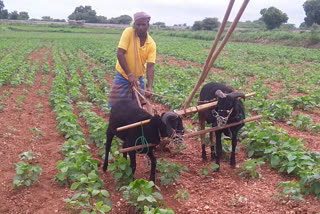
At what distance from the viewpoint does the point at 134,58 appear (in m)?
5.89

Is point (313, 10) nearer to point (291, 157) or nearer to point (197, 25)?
point (197, 25)

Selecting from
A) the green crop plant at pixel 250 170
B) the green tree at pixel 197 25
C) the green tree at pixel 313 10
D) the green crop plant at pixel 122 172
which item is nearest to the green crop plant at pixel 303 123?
the green crop plant at pixel 250 170

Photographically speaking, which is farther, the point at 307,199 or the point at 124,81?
the point at 124,81

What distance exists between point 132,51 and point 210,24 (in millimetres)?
71573

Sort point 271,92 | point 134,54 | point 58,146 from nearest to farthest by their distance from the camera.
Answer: point 134,54
point 58,146
point 271,92

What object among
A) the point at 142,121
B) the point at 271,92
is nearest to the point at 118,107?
the point at 142,121

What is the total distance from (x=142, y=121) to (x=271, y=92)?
8657mm

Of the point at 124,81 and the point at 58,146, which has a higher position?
the point at 124,81

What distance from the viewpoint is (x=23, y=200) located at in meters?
4.55

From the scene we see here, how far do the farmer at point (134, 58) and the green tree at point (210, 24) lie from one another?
70423mm

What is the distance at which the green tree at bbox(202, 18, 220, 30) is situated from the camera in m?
73.8

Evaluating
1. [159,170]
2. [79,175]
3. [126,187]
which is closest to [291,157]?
[159,170]

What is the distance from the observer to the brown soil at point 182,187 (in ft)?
14.4

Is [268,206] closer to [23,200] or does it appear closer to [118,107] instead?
[118,107]
